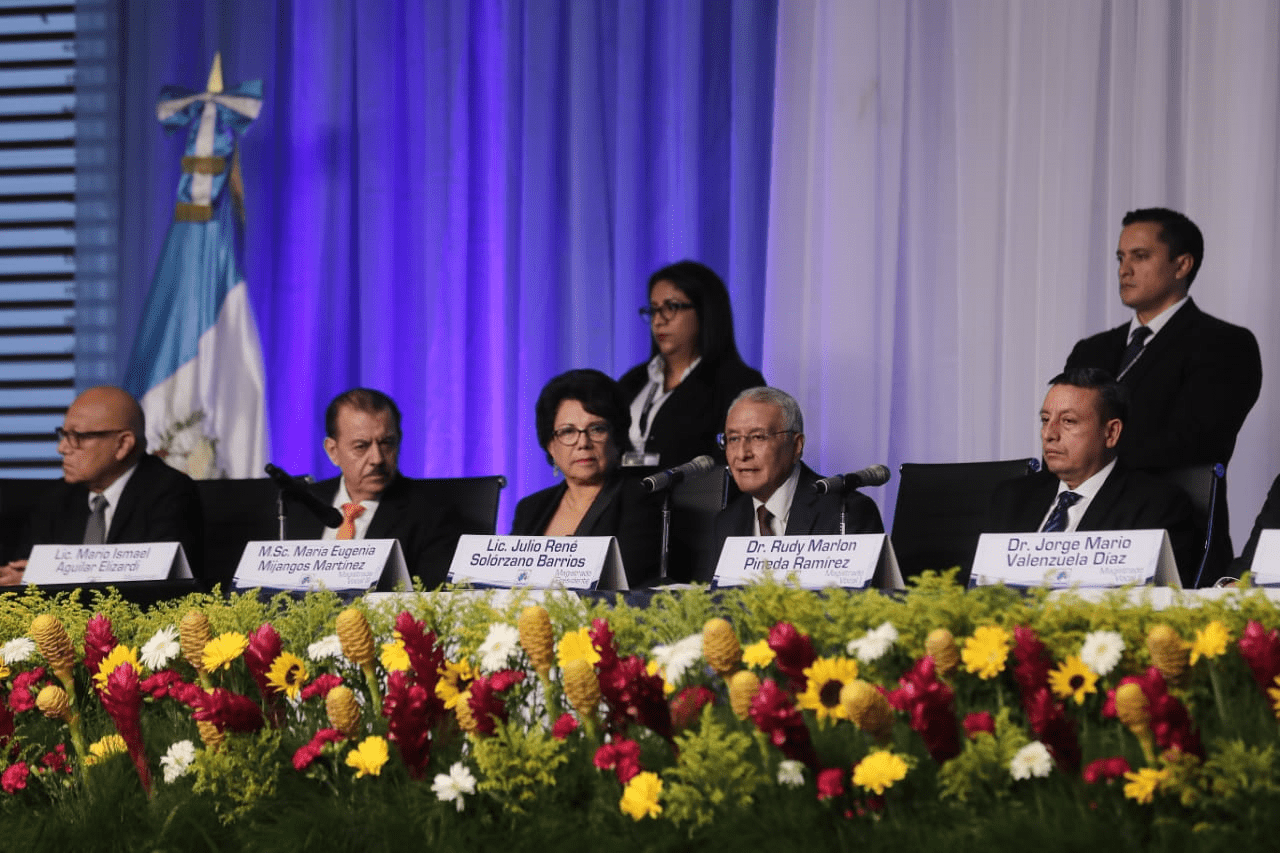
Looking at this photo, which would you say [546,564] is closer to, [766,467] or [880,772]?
[766,467]

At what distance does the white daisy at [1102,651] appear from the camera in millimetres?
1578

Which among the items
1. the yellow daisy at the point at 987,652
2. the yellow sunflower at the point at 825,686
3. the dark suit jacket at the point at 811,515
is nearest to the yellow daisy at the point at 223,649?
the yellow sunflower at the point at 825,686

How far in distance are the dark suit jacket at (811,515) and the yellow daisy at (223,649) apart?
1.48m

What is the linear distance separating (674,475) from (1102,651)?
5.88 feet

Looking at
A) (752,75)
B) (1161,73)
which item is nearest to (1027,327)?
(1161,73)

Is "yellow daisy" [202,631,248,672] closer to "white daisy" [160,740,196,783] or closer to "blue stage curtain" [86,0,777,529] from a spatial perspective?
"white daisy" [160,740,196,783]

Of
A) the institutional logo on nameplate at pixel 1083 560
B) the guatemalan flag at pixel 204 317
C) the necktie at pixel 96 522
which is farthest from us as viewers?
the guatemalan flag at pixel 204 317

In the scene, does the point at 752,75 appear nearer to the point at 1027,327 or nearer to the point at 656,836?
the point at 1027,327

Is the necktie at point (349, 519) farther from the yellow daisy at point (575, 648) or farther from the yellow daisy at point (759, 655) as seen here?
the yellow daisy at point (759, 655)

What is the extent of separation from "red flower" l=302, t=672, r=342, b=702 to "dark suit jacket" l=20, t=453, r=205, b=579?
6.58 ft

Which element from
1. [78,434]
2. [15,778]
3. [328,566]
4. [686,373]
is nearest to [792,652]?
[15,778]

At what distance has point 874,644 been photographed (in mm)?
1679

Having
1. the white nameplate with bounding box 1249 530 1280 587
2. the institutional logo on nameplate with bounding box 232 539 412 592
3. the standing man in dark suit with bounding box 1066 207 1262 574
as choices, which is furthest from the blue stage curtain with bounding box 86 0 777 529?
the white nameplate with bounding box 1249 530 1280 587

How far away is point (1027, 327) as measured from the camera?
5.02 metres
